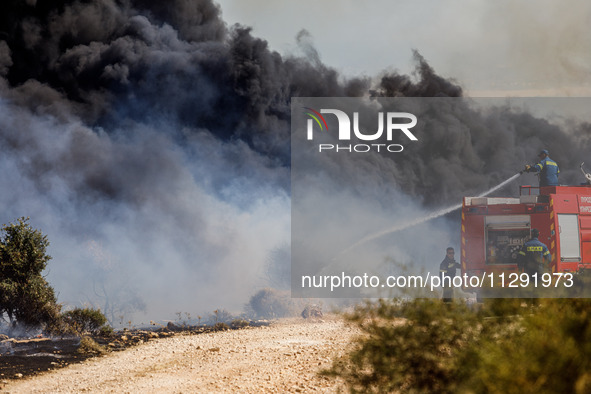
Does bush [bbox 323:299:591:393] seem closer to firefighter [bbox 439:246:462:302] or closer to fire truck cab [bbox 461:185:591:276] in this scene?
fire truck cab [bbox 461:185:591:276]

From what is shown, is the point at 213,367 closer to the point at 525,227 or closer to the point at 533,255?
the point at 533,255

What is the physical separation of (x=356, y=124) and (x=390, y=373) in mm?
8339

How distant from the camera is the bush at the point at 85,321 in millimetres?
16167

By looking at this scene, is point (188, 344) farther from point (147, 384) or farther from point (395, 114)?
point (395, 114)

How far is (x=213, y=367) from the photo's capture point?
34.2 feet

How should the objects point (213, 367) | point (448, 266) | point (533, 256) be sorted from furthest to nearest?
point (448, 266), point (533, 256), point (213, 367)

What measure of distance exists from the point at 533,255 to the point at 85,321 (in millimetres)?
12539

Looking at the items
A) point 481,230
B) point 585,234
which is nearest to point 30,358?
point 481,230

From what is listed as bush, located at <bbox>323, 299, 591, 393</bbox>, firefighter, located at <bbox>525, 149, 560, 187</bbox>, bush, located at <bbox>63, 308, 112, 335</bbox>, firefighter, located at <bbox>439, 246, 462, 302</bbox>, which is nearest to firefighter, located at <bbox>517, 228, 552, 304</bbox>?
firefighter, located at <bbox>525, 149, 560, 187</bbox>

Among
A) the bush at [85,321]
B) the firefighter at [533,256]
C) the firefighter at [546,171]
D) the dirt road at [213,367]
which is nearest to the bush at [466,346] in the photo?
the dirt road at [213,367]

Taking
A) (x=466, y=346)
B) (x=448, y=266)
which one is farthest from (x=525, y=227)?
(x=466, y=346)

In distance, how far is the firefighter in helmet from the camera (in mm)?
12873

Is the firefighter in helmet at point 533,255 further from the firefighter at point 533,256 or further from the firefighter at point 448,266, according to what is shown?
the firefighter at point 448,266

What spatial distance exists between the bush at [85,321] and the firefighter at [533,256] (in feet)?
38.4
